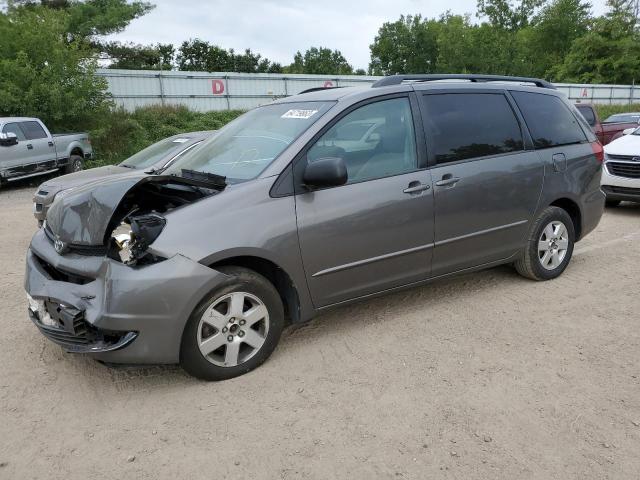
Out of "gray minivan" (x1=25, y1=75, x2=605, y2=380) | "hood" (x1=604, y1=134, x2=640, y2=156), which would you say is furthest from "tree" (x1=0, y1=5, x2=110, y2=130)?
"hood" (x1=604, y1=134, x2=640, y2=156)

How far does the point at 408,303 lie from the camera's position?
4.61 metres

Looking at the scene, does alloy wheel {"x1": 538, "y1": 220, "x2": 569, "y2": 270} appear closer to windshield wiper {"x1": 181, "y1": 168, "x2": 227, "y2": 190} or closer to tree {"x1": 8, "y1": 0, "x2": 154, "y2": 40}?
windshield wiper {"x1": 181, "y1": 168, "x2": 227, "y2": 190}

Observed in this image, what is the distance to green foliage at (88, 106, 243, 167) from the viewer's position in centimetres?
1792

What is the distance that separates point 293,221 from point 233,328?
777 millimetres

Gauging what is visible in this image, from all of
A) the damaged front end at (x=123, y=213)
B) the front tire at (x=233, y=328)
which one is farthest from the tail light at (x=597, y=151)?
the damaged front end at (x=123, y=213)

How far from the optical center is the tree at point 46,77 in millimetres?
15422

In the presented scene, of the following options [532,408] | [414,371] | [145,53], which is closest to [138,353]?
[414,371]

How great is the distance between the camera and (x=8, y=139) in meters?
12.5

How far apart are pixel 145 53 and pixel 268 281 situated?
3593 centimetres

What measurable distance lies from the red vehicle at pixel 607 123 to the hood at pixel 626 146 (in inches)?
171

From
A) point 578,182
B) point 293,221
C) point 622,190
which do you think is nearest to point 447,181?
point 293,221

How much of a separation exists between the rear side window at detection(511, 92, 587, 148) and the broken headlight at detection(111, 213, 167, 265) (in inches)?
134

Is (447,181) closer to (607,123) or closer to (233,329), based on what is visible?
(233,329)

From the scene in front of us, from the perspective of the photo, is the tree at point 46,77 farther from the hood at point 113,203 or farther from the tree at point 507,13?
the tree at point 507,13
